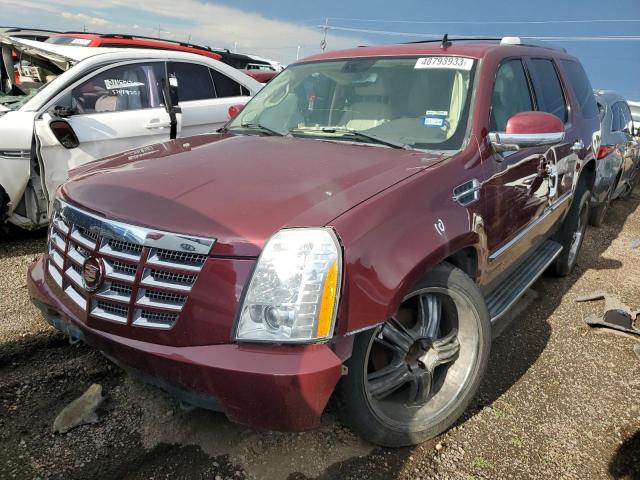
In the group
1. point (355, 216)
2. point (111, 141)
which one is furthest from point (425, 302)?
point (111, 141)

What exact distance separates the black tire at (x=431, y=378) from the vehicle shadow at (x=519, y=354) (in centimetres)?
12

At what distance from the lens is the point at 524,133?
2.71m

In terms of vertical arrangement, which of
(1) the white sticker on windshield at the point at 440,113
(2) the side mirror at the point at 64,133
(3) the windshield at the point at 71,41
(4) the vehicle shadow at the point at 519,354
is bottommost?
(4) the vehicle shadow at the point at 519,354

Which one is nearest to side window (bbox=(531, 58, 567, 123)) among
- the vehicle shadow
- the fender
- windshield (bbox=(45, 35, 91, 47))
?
the vehicle shadow

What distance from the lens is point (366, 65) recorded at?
3.31m

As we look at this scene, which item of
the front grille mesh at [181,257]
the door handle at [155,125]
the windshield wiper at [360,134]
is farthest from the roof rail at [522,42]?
the door handle at [155,125]

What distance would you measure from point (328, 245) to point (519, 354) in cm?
211

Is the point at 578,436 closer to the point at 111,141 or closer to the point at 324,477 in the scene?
the point at 324,477

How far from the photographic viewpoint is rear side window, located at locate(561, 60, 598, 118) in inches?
172

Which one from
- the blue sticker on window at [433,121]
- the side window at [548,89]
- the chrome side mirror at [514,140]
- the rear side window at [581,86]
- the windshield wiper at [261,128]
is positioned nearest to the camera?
the chrome side mirror at [514,140]

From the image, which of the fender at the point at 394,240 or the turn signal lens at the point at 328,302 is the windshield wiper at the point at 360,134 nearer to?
the fender at the point at 394,240

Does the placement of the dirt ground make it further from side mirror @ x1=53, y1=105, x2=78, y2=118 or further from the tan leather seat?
side mirror @ x1=53, y1=105, x2=78, y2=118

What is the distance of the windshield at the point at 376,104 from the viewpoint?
2.82 m

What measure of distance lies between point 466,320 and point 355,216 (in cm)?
95
